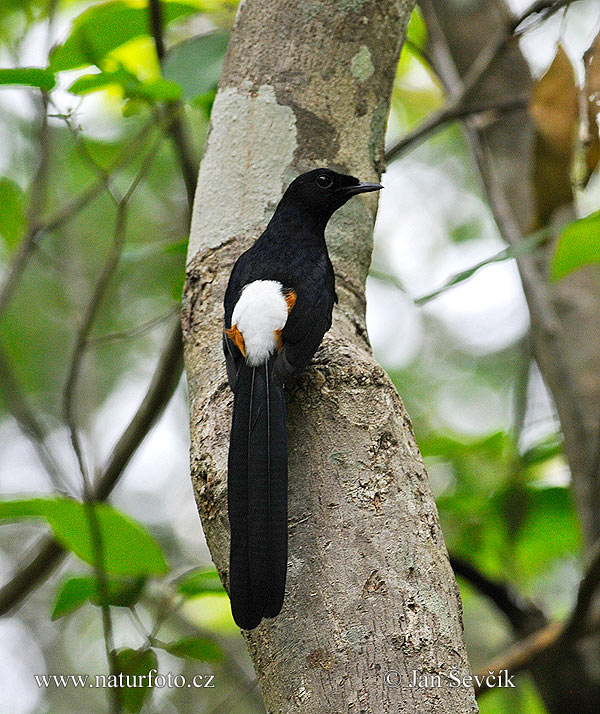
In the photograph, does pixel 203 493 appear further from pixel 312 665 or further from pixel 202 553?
pixel 202 553

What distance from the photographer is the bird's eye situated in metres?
1.82

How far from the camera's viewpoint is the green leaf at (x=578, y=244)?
1687 mm

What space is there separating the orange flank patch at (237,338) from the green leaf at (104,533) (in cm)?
49

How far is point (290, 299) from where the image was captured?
1.71 m

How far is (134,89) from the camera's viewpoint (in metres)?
1.97

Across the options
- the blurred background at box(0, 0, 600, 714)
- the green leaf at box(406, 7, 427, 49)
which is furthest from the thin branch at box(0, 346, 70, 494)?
the green leaf at box(406, 7, 427, 49)

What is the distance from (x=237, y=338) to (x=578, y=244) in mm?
742

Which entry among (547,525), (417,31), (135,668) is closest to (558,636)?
(547,525)

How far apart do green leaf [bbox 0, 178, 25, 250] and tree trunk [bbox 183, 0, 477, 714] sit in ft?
3.75

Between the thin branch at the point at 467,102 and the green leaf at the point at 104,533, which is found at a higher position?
the thin branch at the point at 467,102

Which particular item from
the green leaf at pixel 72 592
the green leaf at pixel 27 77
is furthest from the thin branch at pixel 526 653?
the green leaf at pixel 27 77

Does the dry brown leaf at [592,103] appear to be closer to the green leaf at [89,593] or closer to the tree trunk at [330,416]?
the tree trunk at [330,416]

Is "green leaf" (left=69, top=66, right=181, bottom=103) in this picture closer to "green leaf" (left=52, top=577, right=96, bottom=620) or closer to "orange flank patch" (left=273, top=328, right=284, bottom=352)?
"orange flank patch" (left=273, top=328, right=284, bottom=352)

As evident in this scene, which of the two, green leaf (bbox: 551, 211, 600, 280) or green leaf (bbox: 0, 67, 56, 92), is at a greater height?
green leaf (bbox: 0, 67, 56, 92)
